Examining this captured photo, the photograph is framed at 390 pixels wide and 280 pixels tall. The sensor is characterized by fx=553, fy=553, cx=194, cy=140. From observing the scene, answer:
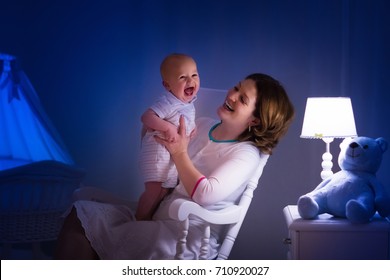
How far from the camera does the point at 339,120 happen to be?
244 cm

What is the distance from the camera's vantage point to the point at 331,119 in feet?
8.00

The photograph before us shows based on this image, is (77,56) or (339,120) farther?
(77,56)

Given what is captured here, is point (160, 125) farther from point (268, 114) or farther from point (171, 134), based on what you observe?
point (268, 114)

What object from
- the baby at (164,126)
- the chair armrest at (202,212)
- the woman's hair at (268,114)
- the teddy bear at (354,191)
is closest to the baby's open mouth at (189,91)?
the baby at (164,126)

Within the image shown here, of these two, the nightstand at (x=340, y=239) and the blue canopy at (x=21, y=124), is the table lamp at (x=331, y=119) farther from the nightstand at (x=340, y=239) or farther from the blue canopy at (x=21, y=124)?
the blue canopy at (x=21, y=124)

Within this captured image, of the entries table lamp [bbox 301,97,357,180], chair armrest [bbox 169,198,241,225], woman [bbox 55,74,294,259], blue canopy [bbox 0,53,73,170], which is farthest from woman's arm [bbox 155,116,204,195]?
blue canopy [bbox 0,53,73,170]

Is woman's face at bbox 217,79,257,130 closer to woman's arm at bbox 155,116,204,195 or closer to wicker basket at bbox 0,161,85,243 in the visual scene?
woman's arm at bbox 155,116,204,195

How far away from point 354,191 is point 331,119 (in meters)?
0.40

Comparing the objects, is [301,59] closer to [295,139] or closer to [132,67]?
[295,139]

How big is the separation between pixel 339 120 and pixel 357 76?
440 millimetres
